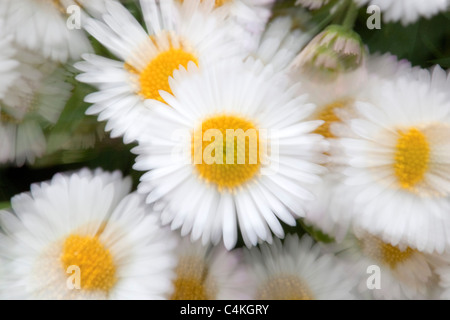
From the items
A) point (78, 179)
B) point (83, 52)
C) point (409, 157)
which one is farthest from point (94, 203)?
point (409, 157)

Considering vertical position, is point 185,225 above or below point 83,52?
below

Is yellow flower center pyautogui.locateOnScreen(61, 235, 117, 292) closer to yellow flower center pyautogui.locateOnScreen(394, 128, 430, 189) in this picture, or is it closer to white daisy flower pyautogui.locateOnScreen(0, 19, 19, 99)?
white daisy flower pyautogui.locateOnScreen(0, 19, 19, 99)

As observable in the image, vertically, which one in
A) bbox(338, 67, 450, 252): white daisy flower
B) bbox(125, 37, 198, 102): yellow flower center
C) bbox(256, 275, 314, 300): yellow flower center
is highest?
bbox(125, 37, 198, 102): yellow flower center

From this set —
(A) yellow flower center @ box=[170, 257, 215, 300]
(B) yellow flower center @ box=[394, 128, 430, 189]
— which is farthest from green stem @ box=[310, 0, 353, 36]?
(A) yellow flower center @ box=[170, 257, 215, 300]

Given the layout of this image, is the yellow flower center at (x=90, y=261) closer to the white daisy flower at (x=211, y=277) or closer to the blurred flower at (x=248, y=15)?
the white daisy flower at (x=211, y=277)
